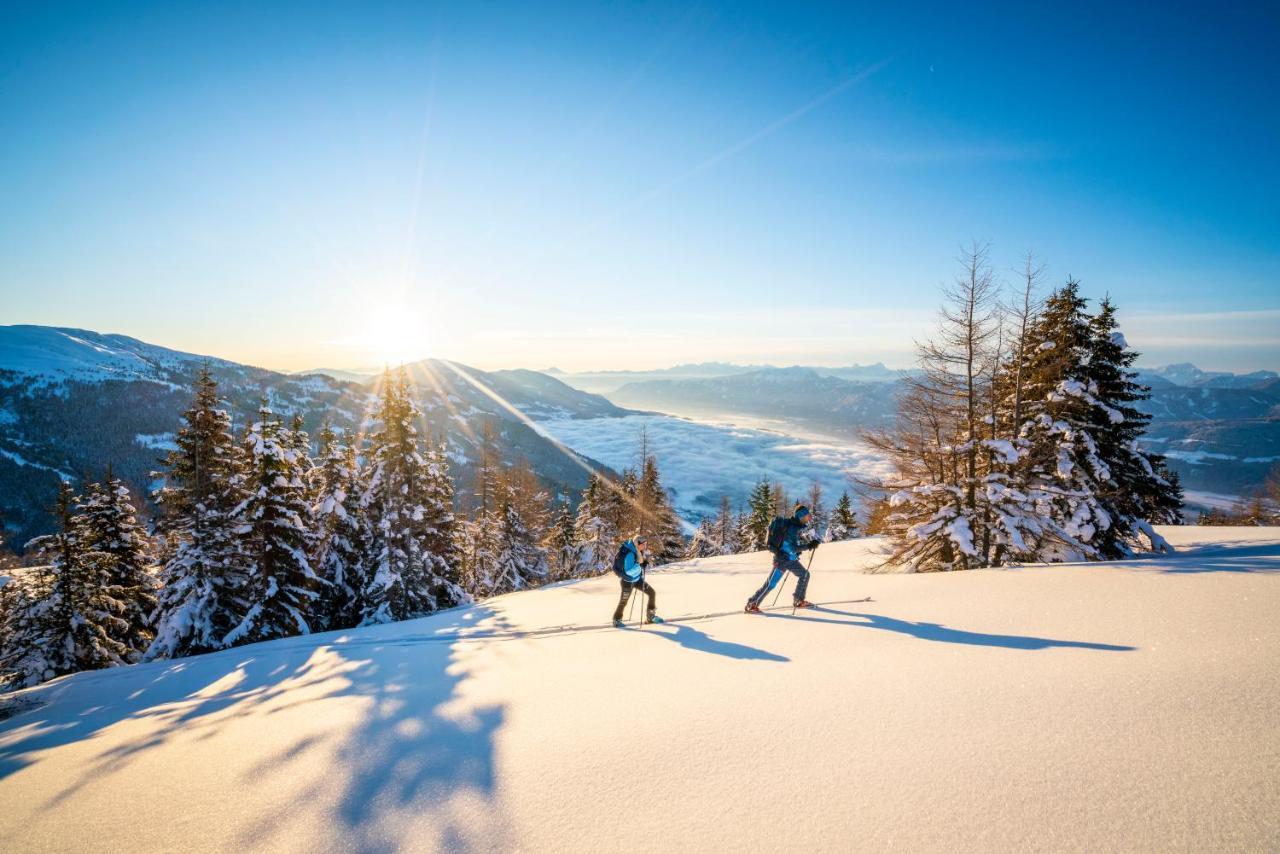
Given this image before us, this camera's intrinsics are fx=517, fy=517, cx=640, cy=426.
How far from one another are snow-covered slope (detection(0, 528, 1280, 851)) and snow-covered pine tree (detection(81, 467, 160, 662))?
20908mm

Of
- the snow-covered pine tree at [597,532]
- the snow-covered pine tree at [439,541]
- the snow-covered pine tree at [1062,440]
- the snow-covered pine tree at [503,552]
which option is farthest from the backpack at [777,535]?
the snow-covered pine tree at [503,552]

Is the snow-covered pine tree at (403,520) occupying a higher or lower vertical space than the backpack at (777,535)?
lower

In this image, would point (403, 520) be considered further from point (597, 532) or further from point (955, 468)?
point (955, 468)

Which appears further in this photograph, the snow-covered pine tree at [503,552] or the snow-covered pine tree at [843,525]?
the snow-covered pine tree at [843,525]

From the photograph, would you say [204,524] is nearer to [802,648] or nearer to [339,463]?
[339,463]

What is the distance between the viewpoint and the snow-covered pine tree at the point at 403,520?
2348 cm

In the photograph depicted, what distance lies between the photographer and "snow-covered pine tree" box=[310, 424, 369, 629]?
24025 millimetres

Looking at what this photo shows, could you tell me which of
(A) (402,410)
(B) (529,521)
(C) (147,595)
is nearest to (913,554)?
(A) (402,410)

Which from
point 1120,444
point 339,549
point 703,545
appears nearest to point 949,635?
point 1120,444

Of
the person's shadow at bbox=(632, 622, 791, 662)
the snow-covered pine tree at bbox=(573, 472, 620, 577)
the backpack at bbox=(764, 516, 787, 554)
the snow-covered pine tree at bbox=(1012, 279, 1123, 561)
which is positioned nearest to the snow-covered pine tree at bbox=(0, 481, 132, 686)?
the snow-covered pine tree at bbox=(573, 472, 620, 577)

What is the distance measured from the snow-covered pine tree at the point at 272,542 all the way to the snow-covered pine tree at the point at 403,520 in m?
3.44

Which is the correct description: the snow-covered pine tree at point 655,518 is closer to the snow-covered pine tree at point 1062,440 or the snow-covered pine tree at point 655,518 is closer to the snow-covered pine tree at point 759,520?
the snow-covered pine tree at point 759,520

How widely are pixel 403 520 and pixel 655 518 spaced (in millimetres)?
18695

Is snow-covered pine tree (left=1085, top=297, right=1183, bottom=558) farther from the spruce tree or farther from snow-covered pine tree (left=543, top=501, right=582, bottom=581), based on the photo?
snow-covered pine tree (left=543, top=501, right=582, bottom=581)
